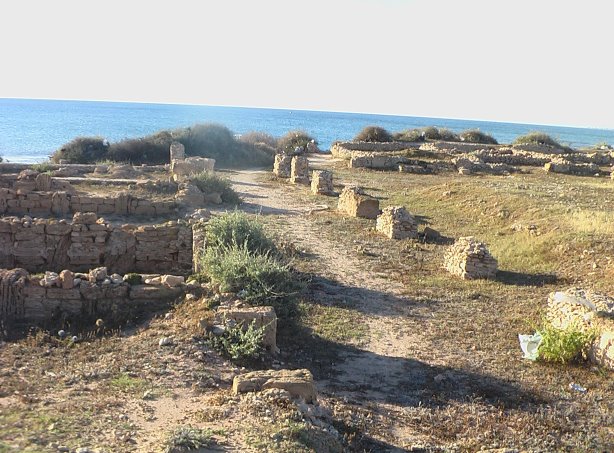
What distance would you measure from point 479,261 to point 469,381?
5.01 meters

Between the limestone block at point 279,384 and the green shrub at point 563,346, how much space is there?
3.89m

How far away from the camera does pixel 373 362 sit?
8148mm

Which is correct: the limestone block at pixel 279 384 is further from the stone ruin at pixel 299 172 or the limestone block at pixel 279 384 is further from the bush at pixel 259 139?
the bush at pixel 259 139

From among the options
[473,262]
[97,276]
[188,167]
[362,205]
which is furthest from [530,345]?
[188,167]

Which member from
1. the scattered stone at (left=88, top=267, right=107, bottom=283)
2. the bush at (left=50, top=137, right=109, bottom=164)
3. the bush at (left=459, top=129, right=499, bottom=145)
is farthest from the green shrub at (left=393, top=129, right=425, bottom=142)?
the scattered stone at (left=88, top=267, right=107, bottom=283)

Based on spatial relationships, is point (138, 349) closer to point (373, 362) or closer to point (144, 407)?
point (144, 407)

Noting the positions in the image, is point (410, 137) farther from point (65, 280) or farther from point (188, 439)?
point (188, 439)

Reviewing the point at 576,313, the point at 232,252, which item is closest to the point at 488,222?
the point at 576,313

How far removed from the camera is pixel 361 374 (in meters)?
7.77

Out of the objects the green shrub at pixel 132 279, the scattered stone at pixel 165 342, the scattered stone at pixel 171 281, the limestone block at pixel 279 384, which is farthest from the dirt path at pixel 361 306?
the green shrub at pixel 132 279

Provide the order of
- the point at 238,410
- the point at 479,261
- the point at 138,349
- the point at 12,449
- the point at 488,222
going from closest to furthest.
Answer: the point at 12,449, the point at 238,410, the point at 138,349, the point at 479,261, the point at 488,222

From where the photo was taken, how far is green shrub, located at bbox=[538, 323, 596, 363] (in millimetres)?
8375

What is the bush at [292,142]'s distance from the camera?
37.5m

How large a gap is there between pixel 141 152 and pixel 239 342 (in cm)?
2547
